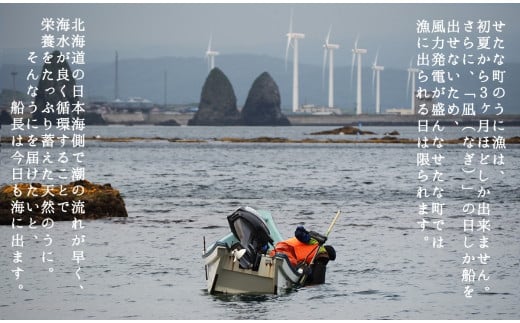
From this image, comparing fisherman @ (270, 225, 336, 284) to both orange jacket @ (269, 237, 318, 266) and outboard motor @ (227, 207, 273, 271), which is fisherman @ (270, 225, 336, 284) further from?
outboard motor @ (227, 207, 273, 271)

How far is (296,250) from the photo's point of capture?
32844 mm

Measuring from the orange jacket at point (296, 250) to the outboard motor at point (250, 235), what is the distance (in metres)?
0.94

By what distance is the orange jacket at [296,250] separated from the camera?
3253cm

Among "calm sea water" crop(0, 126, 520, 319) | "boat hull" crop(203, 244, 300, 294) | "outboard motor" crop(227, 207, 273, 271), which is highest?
"outboard motor" crop(227, 207, 273, 271)

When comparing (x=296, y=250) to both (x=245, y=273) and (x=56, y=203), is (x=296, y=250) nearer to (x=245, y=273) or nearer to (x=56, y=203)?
(x=245, y=273)

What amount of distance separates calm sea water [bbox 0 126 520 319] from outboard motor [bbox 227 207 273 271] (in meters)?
1.04

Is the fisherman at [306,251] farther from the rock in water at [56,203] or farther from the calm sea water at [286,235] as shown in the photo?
the rock in water at [56,203]

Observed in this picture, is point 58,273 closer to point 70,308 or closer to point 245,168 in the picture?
point 70,308

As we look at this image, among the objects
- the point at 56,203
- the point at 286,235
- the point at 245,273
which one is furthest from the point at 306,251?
the point at 56,203

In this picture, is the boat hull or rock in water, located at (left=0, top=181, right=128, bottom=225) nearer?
the boat hull

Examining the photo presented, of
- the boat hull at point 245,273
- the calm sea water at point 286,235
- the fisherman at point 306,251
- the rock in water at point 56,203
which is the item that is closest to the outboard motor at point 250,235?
the boat hull at point 245,273

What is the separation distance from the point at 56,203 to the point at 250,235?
18.3 meters

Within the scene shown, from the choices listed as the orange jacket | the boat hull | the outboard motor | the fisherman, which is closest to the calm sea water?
the boat hull

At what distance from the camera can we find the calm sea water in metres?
30.4
